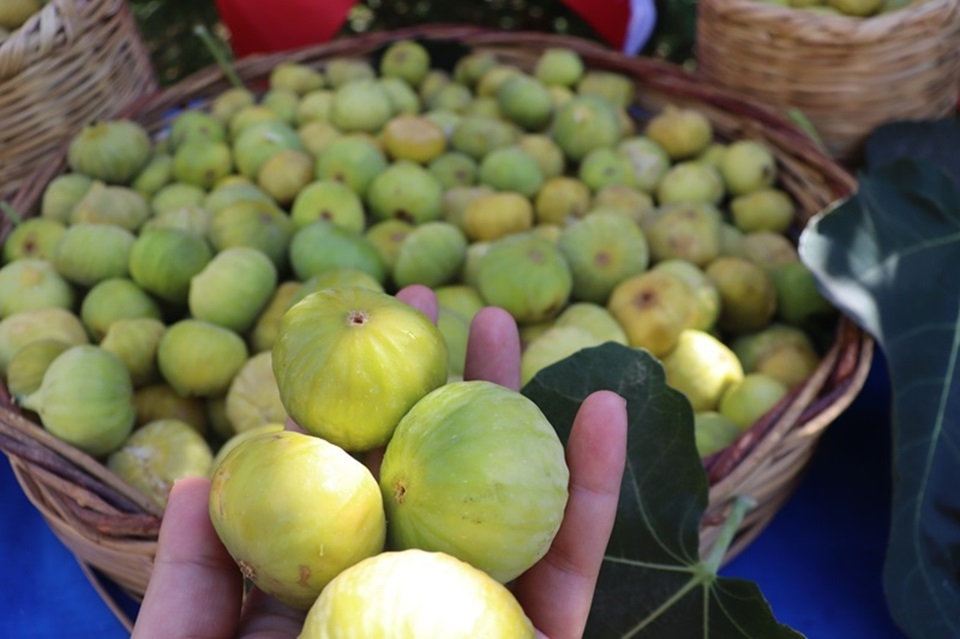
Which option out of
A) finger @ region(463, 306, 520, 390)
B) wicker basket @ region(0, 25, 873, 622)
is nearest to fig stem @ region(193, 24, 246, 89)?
wicker basket @ region(0, 25, 873, 622)

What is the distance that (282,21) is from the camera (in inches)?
117

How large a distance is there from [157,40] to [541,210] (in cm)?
296

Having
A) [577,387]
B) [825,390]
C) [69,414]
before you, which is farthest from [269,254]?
[825,390]

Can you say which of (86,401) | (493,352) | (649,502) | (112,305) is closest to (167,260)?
(112,305)

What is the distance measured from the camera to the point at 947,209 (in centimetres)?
167

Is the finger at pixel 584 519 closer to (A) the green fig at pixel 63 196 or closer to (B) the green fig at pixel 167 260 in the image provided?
(B) the green fig at pixel 167 260

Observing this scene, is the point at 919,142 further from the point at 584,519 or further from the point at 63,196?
the point at 63,196

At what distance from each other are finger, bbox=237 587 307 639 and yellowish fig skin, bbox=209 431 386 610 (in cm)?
13

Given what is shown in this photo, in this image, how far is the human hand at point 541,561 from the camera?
3.05 feet

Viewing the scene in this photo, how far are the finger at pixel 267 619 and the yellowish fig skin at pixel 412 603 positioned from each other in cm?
25

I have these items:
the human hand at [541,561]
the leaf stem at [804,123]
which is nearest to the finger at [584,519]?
the human hand at [541,561]

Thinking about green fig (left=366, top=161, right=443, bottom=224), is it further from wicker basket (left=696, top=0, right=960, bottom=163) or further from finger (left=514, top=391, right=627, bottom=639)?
finger (left=514, top=391, right=627, bottom=639)

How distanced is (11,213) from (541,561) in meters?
1.75

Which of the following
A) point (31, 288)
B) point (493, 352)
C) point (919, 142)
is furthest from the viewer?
point (919, 142)
